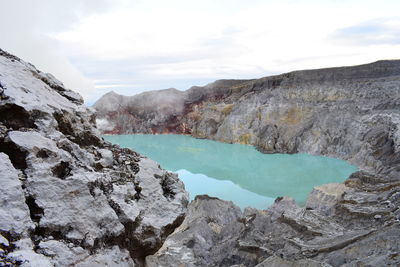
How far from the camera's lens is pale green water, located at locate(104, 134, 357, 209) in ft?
50.3

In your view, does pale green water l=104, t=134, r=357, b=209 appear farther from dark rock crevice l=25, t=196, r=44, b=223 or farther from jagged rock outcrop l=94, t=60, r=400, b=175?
dark rock crevice l=25, t=196, r=44, b=223

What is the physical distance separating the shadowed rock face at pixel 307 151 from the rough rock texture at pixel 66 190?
120 inches

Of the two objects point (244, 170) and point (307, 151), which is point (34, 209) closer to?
point (244, 170)

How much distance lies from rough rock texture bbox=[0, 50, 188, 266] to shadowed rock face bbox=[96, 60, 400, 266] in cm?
305

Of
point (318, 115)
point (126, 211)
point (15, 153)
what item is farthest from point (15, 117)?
point (318, 115)

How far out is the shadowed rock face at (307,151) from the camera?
6.57m

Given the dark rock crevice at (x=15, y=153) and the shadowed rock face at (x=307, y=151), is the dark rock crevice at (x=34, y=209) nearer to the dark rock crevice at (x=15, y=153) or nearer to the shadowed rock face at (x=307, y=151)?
the dark rock crevice at (x=15, y=153)

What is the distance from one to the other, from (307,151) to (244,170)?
701 cm

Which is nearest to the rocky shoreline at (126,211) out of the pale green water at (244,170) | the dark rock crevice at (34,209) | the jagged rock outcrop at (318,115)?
the dark rock crevice at (34,209)

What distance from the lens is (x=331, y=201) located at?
11461mm

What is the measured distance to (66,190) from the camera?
279 cm

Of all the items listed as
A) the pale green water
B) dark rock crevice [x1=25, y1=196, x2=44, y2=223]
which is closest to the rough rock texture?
dark rock crevice [x1=25, y1=196, x2=44, y2=223]

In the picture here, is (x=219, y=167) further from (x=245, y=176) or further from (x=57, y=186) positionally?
(x=57, y=186)

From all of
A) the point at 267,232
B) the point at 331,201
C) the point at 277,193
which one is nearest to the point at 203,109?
the point at 277,193
